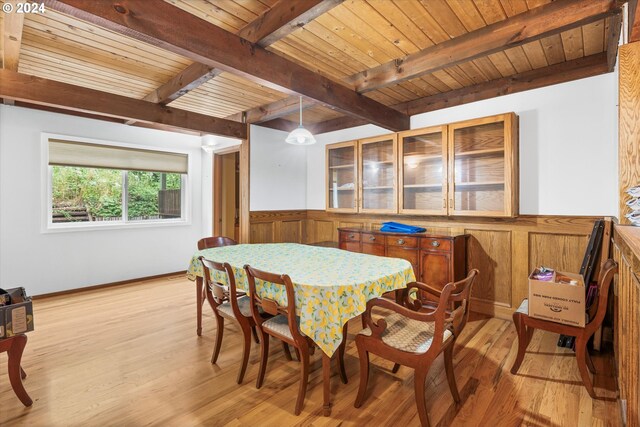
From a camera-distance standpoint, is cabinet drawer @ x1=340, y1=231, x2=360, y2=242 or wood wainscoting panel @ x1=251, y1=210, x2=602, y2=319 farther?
cabinet drawer @ x1=340, y1=231, x2=360, y2=242

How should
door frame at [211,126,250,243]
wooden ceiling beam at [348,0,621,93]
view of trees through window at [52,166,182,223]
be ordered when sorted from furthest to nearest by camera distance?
1. door frame at [211,126,250,243]
2. view of trees through window at [52,166,182,223]
3. wooden ceiling beam at [348,0,621,93]

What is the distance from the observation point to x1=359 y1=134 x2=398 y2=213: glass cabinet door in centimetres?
395

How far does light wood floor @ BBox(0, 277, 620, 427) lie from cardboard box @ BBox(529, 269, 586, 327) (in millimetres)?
454

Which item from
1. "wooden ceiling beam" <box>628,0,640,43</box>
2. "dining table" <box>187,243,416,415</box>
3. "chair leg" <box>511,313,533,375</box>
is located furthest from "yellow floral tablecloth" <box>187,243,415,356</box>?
"wooden ceiling beam" <box>628,0,640,43</box>

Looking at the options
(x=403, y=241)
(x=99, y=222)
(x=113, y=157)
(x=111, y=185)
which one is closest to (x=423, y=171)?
(x=403, y=241)

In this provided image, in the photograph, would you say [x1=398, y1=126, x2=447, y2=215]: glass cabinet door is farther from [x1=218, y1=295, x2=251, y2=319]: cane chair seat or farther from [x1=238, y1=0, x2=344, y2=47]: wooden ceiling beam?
[x1=218, y1=295, x2=251, y2=319]: cane chair seat

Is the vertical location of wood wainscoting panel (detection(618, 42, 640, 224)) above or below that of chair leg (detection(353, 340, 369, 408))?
above

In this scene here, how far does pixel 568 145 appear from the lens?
9.75 feet

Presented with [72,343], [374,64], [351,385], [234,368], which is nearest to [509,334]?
[351,385]

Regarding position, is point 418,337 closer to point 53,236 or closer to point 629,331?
point 629,331

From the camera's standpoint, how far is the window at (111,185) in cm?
424

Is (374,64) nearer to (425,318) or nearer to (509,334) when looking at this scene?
(425,318)

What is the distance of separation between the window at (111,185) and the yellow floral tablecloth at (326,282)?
2776mm

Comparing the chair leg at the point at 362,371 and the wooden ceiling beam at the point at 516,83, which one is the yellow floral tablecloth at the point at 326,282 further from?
the wooden ceiling beam at the point at 516,83
